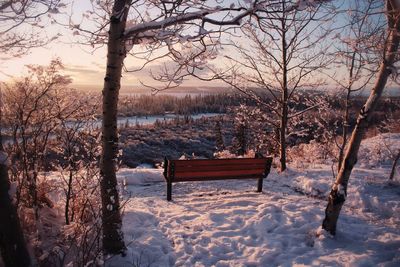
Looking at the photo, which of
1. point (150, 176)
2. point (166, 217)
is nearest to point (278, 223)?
point (166, 217)

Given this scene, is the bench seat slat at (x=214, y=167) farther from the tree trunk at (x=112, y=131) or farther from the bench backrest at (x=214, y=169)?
the tree trunk at (x=112, y=131)

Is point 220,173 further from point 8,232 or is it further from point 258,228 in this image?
point 8,232

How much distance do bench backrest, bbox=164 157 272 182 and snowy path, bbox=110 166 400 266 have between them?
0.48 m

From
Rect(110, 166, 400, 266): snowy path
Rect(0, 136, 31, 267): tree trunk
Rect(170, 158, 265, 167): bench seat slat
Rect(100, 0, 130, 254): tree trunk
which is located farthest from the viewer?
Rect(170, 158, 265, 167): bench seat slat

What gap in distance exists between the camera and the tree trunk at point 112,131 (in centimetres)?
475

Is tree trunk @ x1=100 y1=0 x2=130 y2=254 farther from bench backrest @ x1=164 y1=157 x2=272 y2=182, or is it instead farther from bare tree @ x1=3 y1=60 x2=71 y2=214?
bench backrest @ x1=164 y1=157 x2=272 y2=182

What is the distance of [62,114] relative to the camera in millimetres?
7074

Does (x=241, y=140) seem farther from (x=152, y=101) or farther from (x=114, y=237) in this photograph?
(x=152, y=101)

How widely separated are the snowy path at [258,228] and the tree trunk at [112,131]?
431mm

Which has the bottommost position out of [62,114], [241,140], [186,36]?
[241,140]

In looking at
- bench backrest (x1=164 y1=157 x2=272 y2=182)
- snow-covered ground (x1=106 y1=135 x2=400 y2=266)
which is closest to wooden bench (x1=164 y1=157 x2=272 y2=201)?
bench backrest (x1=164 y1=157 x2=272 y2=182)

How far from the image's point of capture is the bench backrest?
7973mm

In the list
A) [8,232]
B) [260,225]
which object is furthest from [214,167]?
[8,232]

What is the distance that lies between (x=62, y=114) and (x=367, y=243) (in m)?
5.82
